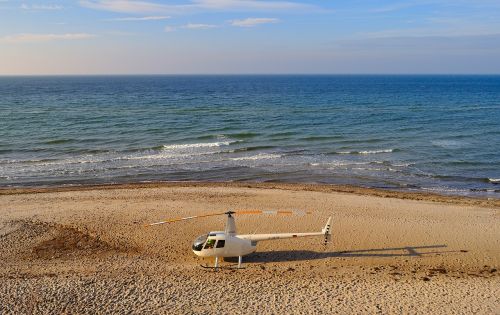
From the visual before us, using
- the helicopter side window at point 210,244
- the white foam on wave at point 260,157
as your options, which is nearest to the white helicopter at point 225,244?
the helicopter side window at point 210,244

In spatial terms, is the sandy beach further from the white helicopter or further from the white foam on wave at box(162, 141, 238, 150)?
the white foam on wave at box(162, 141, 238, 150)

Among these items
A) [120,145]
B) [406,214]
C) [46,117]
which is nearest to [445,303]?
[406,214]

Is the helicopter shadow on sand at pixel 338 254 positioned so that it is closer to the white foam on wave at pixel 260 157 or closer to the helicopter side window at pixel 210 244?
the helicopter side window at pixel 210 244

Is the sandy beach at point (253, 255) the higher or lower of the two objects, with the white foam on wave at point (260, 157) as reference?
lower

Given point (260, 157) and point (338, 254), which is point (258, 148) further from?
point (338, 254)

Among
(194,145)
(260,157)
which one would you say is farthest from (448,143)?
(194,145)
